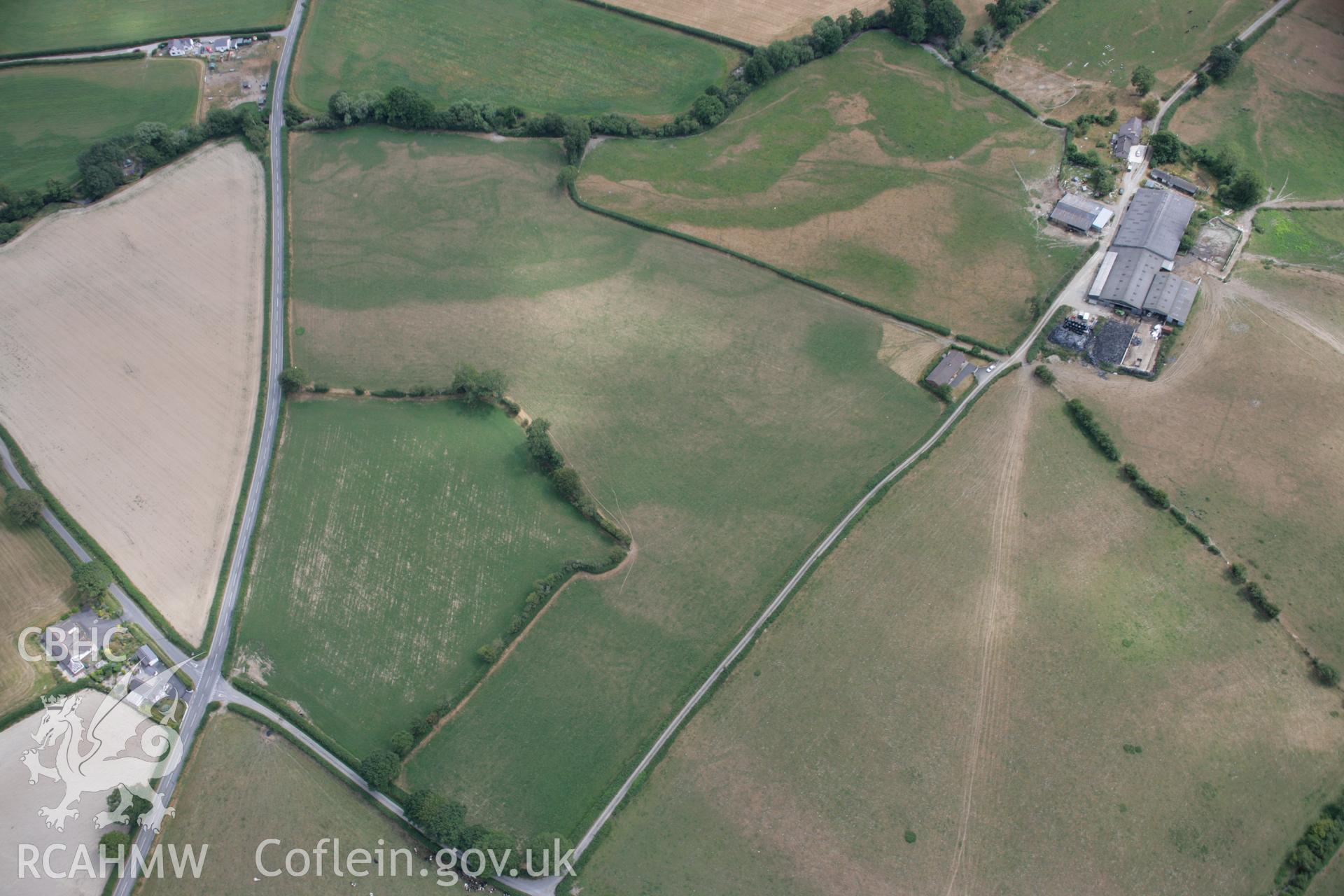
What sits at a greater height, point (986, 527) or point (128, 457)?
point (986, 527)

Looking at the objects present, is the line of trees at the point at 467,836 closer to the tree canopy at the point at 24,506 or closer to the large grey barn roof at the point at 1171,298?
the tree canopy at the point at 24,506

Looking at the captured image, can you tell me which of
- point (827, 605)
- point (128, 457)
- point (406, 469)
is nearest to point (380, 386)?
point (406, 469)

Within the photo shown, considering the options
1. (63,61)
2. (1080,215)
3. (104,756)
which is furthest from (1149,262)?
(63,61)

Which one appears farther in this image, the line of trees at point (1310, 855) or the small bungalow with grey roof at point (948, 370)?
the small bungalow with grey roof at point (948, 370)

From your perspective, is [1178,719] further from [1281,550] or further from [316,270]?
[316,270]

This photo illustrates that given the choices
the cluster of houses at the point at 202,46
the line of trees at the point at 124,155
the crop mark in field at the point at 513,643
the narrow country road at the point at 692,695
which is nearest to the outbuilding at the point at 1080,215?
the narrow country road at the point at 692,695

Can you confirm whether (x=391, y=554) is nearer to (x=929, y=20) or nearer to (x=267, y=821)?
(x=267, y=821)

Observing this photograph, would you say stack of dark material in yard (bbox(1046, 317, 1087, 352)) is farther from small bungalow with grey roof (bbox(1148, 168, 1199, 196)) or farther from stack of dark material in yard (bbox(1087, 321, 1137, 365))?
small bungalow with grey roof (bbox(1148, 168, 1199, 196))
